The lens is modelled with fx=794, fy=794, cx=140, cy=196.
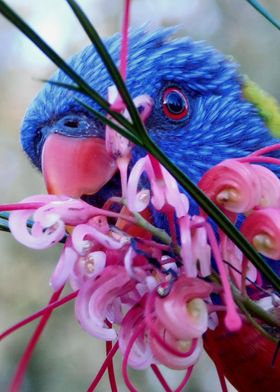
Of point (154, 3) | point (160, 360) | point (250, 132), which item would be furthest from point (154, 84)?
point (154, 3)

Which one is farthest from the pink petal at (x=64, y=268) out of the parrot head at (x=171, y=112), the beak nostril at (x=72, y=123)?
the beak nostril at (x=72, y=123)

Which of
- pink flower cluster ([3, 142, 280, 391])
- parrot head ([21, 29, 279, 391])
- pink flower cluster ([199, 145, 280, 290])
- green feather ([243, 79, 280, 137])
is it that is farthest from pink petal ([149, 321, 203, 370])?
green feather ([243, 79, 280, 137])

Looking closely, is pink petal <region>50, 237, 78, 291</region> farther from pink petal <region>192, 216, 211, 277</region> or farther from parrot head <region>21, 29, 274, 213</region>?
parrot head <region>21, 29, 274, 213</region>

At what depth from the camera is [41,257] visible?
170 inches

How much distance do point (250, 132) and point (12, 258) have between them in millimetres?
3009

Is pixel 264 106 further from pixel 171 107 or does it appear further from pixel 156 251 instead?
pixel 156 251

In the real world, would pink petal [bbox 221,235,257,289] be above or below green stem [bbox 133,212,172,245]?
below

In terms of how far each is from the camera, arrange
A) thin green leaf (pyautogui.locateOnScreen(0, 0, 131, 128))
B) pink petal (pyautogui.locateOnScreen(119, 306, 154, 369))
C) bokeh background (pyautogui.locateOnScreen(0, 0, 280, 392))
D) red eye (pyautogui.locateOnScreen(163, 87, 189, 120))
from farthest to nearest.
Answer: bokeh background (pyautogui.locateOnScreen(0, 0, 280, 392)) → red eye (pyautogui.locateOnScreen(163, 87, 189, 120)) → pink petal (pyautogui.locateOnScreen(119, 306, 154, 369)) → thin green leaf (pyautogui.locateOnScreen(0, 0, 131, 128))

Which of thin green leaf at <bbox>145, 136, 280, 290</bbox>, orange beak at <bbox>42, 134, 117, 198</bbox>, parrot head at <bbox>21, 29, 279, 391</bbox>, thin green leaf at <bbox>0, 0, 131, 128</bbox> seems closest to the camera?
thin green leaf at <bbox>0, 0, 131, 128</bbox>

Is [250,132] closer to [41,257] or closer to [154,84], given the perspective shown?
[154,84]

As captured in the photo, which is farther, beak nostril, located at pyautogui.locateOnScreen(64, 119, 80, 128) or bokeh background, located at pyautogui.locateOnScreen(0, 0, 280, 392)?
Result: bokeh background, located at pyautogui.locateOnScreen(0, 0, 280, 392)

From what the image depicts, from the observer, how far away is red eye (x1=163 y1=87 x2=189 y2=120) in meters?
1.51

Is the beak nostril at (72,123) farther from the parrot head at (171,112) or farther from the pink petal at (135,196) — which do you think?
the pink petal at (135,196)

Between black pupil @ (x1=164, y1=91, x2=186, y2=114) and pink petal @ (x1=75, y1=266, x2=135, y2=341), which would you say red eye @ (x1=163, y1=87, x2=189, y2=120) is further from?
pink petal @ (x1=75, y1=266, x2=135, y2=341)
